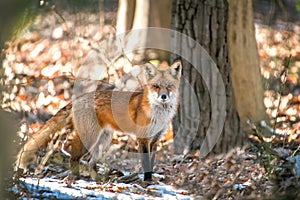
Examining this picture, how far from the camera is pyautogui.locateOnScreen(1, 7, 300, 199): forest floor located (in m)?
5.85

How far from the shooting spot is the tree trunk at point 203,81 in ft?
25.7

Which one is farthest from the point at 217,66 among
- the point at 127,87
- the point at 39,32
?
the point at 39,32

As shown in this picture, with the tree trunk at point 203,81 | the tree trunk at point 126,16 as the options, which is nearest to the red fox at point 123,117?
the tree trunk at point 203,81

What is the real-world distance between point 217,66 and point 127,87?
2.29 m

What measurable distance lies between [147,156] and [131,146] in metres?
1.92

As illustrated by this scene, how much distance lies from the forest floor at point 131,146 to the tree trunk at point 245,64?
204 mm

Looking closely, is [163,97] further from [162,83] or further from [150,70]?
[150,70]

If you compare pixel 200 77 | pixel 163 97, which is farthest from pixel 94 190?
pixel 200 77

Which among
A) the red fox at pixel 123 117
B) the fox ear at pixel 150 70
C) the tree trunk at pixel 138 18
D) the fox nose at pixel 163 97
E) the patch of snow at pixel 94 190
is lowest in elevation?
the patch of snow at pixel 94 190

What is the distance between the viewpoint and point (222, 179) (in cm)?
705

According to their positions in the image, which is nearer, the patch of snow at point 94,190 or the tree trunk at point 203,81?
the patch of snow at point 94,190

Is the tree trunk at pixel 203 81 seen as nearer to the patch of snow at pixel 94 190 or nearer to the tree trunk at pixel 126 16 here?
the patch of snow at pixel 94 190

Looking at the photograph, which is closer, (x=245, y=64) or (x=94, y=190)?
(x=94, y=190)

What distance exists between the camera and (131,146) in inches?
358
